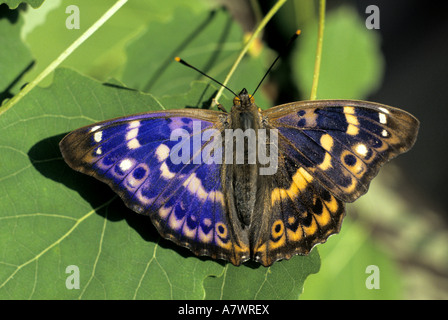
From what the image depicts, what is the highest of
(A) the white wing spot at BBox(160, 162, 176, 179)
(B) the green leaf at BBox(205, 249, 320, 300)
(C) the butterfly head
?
(C) the butterfly head

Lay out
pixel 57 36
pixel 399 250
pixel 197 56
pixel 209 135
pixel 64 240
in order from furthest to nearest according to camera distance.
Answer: pixel 399 250, pixel 197 56, pixel 57 36, pixel 209 135, pixel 64 240

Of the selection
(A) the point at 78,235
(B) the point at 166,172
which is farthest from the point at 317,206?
(A) the point at 78,235

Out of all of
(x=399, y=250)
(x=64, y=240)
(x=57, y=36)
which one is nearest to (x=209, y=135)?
(x=64, y=240)

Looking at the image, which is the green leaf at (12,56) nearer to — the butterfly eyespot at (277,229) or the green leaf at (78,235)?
the green leaf at (78,235)

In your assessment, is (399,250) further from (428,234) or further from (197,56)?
(197,56)

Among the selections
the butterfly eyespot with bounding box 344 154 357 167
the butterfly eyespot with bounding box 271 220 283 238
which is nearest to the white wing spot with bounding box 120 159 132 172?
the butterfly eyespot with bounding box 271 220 283 238

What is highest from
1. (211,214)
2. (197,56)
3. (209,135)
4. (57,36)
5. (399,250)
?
(57,36)

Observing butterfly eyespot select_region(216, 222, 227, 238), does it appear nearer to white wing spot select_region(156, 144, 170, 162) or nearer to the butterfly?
the butterfly
